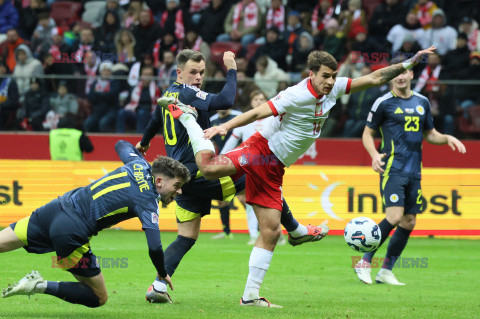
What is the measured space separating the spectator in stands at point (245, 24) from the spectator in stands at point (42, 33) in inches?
171

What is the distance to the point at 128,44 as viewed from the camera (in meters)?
18.6

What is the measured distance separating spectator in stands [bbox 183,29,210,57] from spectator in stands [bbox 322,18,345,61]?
2.86m

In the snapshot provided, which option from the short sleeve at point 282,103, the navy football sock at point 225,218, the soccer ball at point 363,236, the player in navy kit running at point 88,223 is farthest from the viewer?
the navy football sock at point 225,218

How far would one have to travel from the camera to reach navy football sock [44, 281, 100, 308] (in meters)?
6.70

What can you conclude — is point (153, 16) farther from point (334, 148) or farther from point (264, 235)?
point (264, 235)

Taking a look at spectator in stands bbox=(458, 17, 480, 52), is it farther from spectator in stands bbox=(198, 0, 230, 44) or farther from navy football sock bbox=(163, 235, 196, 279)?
navy football sock bbox=(163, 235, 196, 279)

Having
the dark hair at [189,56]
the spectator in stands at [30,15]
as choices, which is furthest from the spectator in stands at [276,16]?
the dark hair at [189,56]

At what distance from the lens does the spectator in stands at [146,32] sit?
778 inches

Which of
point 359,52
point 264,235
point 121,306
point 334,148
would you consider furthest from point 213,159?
point 359,52

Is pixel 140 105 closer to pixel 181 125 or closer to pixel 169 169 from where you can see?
pixel 181 125

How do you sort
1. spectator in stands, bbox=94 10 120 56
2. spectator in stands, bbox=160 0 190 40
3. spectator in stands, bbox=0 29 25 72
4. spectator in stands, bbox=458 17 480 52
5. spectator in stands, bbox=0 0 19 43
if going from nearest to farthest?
spectator in stands, bbox=458 17 480 52, spectator in stands, bbox=0 29 25 72, spectator in stands, bbox=94 10 120 56, spectator in stands, bbox=160 0 190 40, spectator in stands, bbox=0 0 19 43

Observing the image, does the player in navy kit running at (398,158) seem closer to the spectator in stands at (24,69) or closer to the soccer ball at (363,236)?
the soccer ball at (363,236)

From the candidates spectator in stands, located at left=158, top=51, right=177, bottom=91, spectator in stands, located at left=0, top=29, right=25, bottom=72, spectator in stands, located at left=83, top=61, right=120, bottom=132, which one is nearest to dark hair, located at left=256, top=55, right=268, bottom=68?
spectator in stands, located at left=158, top=51, right=177, bottom=91

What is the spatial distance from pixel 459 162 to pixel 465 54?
2337 millimetres
